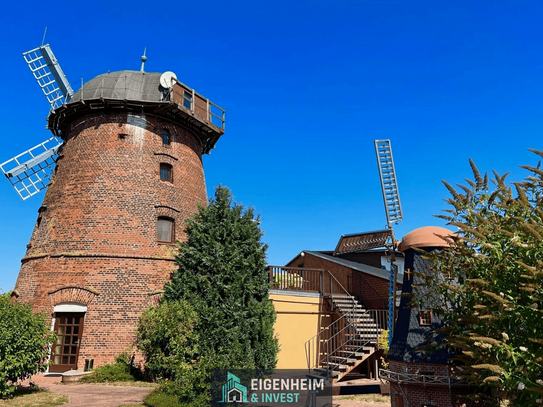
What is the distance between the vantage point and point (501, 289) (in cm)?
617

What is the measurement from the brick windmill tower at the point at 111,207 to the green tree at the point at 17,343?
2978 millimetres

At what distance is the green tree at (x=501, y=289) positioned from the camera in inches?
209

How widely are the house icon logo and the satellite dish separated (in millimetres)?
12020

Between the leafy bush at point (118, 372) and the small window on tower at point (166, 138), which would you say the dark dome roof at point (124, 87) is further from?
the leafy bush at point (118, 372)

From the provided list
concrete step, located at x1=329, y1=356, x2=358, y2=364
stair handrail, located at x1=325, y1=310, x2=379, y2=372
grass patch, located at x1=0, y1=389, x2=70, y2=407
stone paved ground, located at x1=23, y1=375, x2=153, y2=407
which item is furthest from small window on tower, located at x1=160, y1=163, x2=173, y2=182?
concrete step, located at x1=329, y1=356, x2=358, y2=364

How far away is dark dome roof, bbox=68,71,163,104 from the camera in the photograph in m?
16.6

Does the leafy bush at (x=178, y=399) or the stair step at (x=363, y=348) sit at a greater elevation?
the stair step at (x=363, y=348)

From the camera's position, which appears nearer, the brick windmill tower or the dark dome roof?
the brick windmill tower

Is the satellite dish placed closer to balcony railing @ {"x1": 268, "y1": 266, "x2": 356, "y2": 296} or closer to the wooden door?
balcony railing @ {"x1": 268, "y1": 266, "x2": 356, "y2": 296}

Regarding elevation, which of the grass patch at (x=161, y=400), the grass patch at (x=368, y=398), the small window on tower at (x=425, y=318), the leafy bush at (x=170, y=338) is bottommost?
the grass patch at (x=368, y=398)

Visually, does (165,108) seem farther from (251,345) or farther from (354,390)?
(354,390)

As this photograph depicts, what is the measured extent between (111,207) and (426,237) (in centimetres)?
1146

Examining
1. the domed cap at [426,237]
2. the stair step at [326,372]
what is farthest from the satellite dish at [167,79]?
the stair step at [326,372]

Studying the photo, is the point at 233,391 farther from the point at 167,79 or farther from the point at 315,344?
the point at 167,79
